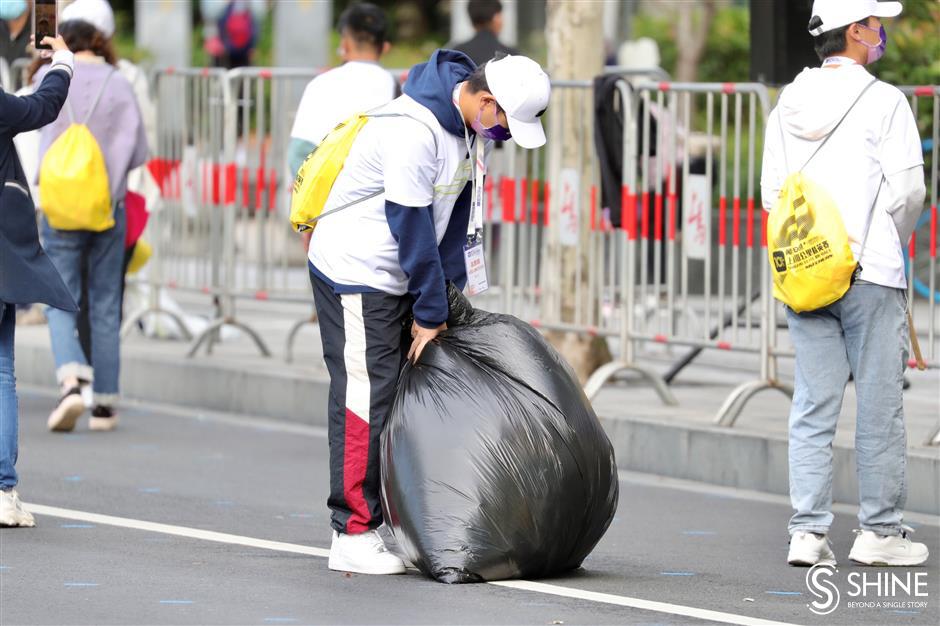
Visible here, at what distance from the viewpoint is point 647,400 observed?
9859 millimetres

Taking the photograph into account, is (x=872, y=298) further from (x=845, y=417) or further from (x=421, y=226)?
(x=845, y=417)

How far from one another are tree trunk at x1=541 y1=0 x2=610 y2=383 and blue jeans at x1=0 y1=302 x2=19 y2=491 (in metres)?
3.31

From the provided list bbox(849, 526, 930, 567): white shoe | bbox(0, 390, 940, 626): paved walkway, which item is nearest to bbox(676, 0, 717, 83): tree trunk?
bbox(0, 390, 940, 626): paved walkway

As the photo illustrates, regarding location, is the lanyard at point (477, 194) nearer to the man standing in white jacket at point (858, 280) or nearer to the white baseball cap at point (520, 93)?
the white baseball cap at point (520, 93)

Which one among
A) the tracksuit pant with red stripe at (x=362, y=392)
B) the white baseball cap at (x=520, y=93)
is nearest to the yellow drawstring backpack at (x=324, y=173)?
the tracksuit pant with red stripe at (x=362, y=392)

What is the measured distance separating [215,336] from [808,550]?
553cm

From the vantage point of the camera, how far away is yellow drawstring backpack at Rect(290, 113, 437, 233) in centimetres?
645

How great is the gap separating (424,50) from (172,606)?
26.4 meters

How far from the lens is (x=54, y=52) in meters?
7.48

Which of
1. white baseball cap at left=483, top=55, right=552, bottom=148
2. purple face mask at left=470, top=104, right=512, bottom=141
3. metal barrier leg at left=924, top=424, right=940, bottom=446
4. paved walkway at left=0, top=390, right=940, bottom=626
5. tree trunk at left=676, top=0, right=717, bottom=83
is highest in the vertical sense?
tree trunk at left=676, top=0, right=717, bottom=83

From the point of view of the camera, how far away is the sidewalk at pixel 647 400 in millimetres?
8477

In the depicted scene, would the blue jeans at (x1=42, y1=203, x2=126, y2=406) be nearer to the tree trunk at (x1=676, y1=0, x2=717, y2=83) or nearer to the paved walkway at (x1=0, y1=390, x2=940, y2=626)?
the paved walkway at (x1=0, y1=390, x2=940, y2=626)

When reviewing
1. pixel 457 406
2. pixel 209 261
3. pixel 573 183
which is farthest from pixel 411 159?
pixel 209 261

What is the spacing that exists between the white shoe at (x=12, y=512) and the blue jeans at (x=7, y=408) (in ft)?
0.12
